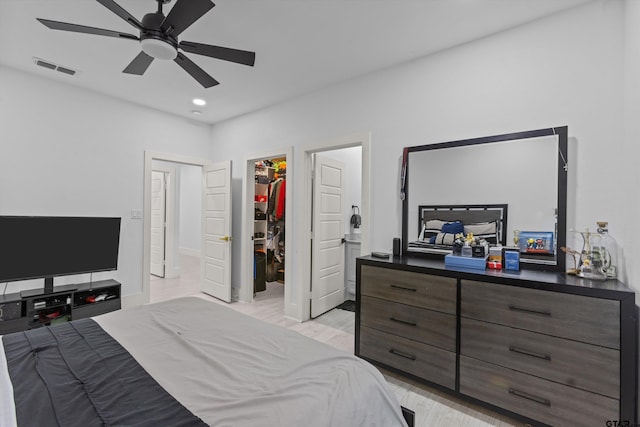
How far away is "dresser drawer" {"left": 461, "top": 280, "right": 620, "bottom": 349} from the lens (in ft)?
4.91

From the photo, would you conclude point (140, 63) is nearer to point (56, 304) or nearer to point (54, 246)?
point (54, 246)

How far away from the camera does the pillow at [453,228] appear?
7.71ft

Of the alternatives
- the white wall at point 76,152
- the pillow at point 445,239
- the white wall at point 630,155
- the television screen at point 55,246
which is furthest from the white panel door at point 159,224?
the white wall at point 630,155

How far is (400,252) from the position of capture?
8.41ft

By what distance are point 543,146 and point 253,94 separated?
114 inches

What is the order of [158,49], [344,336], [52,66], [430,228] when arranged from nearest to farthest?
1. [158,49]
2. [430,228]
3. [52,66]
4. [344,336]

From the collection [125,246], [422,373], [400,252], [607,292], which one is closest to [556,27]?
[607,292]

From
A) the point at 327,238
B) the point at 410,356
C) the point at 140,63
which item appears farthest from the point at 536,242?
the point at 140,63

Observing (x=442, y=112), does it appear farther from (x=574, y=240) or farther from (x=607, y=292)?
(x=607, y=292)

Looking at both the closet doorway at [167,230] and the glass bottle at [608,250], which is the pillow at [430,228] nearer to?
the glass bottle at [608,250]

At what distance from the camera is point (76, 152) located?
3.30 meters

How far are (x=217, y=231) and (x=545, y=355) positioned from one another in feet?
12.7

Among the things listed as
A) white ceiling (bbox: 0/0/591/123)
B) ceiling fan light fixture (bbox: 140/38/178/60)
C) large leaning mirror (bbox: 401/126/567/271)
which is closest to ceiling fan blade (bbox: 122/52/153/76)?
ceiling fan light fixture (bbox: 140/38/178/60)

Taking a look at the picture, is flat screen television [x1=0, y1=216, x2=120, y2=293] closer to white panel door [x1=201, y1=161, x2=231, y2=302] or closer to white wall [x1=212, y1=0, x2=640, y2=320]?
white panel door [x1=201, y1=161, x2=231, y2=302]
